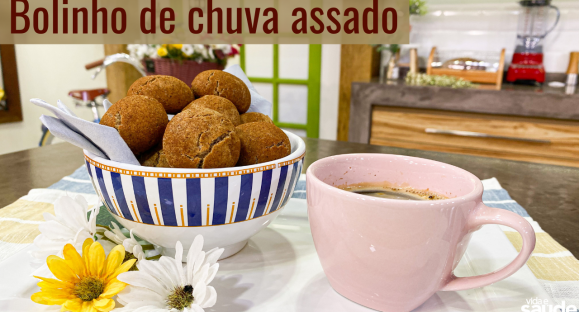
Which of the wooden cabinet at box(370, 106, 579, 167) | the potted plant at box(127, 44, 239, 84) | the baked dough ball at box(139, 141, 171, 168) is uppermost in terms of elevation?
the potted plant at box(127, 44, 239, 84)

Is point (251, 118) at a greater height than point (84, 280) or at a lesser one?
greater

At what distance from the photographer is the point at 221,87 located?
54 cm

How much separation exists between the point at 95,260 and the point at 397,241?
0.89ft

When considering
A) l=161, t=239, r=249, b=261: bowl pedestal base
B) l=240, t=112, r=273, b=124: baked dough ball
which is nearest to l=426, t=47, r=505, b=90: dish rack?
l=240, t=112, r=273, b=124: baked dough ball

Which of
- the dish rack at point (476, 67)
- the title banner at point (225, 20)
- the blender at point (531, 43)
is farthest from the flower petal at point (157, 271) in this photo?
the blender at point (531, 43)

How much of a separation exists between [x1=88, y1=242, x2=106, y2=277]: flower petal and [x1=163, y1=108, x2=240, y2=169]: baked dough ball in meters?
0.10

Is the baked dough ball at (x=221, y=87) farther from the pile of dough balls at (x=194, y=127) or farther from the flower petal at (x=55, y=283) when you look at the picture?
the flower petal at (x=55, y=283)

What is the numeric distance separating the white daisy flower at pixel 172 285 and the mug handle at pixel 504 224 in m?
0.22

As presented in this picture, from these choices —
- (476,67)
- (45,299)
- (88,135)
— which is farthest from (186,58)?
(476,67)

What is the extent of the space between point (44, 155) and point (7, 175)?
0.17 meters

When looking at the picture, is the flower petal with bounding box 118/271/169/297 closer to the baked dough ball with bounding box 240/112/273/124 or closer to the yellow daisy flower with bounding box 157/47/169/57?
the baked dough ball with bounding box 240/112/273/124

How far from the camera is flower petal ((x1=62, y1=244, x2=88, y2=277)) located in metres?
0.37

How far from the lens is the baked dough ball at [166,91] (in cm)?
51

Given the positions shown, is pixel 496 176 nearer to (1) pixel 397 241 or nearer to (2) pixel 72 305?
(1) pixel 397 241
